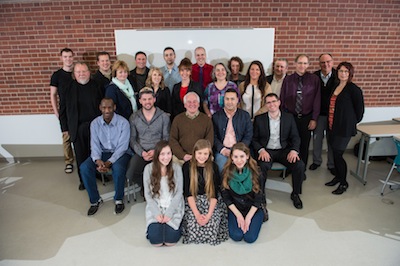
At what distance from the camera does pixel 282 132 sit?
3736mm

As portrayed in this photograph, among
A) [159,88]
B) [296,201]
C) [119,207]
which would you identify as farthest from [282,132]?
[119,207]

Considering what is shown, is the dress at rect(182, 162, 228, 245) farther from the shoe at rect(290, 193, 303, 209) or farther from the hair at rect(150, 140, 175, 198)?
the shoe at rect(290, 193, 303, 209)

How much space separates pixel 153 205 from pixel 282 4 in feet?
11.6

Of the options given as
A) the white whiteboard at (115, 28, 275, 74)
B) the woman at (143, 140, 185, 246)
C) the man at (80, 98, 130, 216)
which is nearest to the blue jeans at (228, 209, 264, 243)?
the woman at (143, 140, 185, 246)

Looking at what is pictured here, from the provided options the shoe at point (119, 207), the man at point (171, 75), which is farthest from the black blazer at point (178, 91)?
the shoe at point (119, 207)

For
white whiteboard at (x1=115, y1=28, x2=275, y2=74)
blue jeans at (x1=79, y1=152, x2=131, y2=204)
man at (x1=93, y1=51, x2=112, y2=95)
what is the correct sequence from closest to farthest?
blue jeans at (x1=79, y1=152, x2=131, y2=204), man at (x1=93, y1=51, x2=112, y2=95), white whiteboard at (x1=115, y1=28, x2=275, y2=74)

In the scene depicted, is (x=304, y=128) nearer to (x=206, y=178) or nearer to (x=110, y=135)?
(x=206, y=178)

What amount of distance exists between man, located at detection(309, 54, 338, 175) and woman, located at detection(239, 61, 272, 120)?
818mm

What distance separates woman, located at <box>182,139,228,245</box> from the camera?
2.92 metres

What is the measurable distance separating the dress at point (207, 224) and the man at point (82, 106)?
1.54 metres

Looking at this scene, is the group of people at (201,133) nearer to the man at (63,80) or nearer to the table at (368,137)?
the man at (63,80)

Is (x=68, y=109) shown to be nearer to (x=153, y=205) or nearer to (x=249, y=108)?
(x=153, y=205)

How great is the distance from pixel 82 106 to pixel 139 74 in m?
0.94

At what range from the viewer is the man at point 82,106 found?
3787mm
